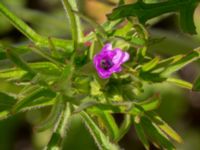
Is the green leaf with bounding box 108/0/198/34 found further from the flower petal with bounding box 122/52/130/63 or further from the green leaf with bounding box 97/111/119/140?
the green leaf with bounding box 97/111/119/140

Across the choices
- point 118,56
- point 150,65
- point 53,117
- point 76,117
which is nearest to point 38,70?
point 53,117

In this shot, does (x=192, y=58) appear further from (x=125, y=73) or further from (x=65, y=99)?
(x=65, y=99)

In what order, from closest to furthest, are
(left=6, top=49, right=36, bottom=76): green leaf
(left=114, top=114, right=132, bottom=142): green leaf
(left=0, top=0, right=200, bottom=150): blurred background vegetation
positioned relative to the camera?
(left=6, top=49, right=36, bottom=76): green leaf < (left=114, top=114, right=132, bottom=142): green leaf < (left=0, top=0, right=200, bottom=150): blurred background vegetation

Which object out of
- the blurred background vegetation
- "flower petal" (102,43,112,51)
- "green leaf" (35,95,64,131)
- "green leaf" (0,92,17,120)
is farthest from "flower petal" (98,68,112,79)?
the blurred background vegetation

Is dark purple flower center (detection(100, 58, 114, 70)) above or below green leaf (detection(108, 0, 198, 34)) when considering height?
below

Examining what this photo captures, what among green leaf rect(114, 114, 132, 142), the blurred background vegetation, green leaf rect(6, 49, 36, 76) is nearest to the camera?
green leaf rect(6, 49, 36, 76)

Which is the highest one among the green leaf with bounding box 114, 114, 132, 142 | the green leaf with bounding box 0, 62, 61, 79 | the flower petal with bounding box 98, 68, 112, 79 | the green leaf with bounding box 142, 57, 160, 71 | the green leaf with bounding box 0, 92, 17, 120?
the green leaf with bounding box 0, 62, 61, 79
